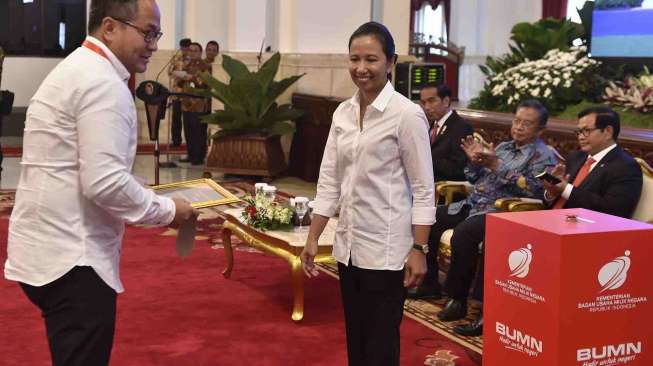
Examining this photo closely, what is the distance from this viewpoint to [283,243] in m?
5.11

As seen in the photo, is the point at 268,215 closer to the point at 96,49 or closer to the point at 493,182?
the point at 493,182

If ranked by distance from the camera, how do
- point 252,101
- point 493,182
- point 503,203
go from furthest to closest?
point 252,101, point 493,182, point 503,203

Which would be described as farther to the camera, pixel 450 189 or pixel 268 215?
pixel 450 189

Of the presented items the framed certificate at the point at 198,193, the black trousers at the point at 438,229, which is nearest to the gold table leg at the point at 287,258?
the black trousers at the point at 438,229

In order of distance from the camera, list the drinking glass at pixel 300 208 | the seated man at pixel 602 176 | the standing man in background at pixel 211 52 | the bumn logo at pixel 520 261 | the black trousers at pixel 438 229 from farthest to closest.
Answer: the standing man in background at pixel 211 52
the drinking glass at pixel 300 208
the black trousers at pixel 438 229
the seated man at pixel 602 176
the bumn logo at pixel 520 261

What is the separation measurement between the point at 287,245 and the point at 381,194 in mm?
2205

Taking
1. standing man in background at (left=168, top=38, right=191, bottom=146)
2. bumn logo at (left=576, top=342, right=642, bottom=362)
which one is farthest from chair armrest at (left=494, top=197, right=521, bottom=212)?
standing man in background at (left=168, top=38, right=191, bottom=146)

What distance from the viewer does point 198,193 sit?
348 centimetres

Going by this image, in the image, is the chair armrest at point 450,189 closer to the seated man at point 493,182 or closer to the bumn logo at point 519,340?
the seated man at point 493,182

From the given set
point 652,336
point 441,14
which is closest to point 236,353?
point 652,336

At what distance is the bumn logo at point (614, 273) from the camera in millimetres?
3291

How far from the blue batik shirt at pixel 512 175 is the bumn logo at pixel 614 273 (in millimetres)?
1637

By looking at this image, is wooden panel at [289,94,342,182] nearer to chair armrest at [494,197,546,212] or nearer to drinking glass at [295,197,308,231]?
drinking glass at [295,197,308,231]

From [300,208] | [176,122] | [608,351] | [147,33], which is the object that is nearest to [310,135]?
[176,122]
